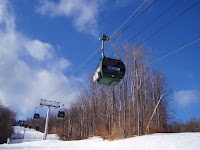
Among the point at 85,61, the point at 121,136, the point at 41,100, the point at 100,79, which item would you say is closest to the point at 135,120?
the point at 121,136

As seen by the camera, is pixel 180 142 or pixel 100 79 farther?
pixel 180 142

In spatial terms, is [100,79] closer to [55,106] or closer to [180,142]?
[180,142]

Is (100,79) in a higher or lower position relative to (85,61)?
lower

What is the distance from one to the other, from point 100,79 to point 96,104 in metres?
23.1

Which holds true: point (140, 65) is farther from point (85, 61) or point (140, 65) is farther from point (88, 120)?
Result: point (88, 120)

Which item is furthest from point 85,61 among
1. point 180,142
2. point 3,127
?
point 3,127

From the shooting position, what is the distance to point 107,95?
25.4 m

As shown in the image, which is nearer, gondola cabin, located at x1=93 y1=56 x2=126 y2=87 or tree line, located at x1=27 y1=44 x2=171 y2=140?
gondola cabin, located at x1=93 y1=56 x2=126 y2=87

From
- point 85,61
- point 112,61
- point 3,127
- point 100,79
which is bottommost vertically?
point 3,127

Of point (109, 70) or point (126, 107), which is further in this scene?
point (126, 107)

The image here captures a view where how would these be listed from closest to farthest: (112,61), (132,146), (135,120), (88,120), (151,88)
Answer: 1. (112,61)
2. (132,146)
3. (135,120)
4. (151,88)
5. (88,120)

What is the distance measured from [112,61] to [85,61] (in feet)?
15.9

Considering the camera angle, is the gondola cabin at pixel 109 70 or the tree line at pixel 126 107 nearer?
the gondola cabin at pixel 109 70

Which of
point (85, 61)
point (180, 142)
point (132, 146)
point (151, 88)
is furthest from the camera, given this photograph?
point (151, 88)
